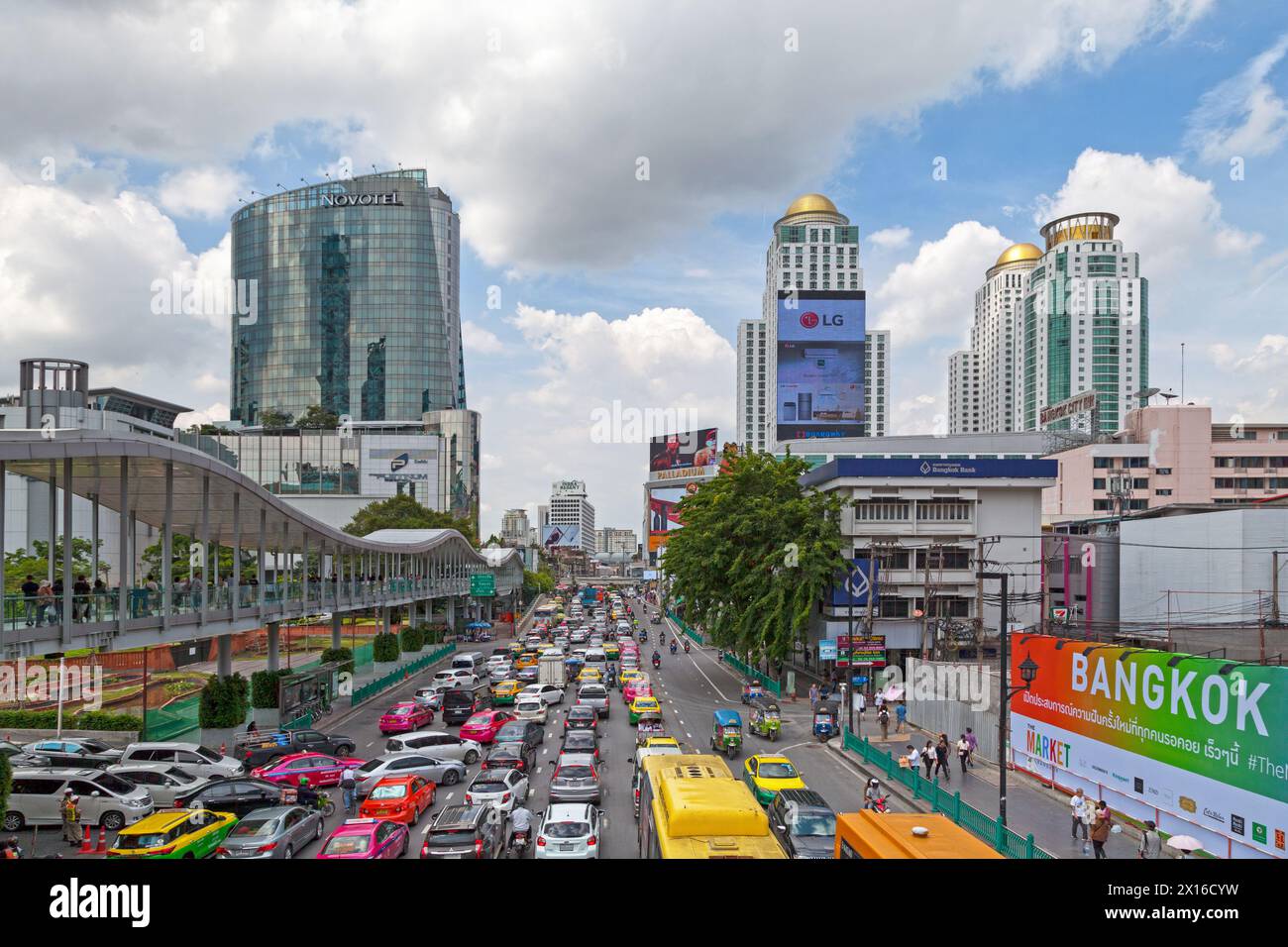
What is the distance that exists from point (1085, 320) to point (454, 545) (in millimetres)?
127688

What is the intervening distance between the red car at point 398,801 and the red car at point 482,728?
8792 millimetres

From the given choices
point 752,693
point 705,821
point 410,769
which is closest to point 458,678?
point 752,693

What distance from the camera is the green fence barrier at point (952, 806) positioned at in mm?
17328

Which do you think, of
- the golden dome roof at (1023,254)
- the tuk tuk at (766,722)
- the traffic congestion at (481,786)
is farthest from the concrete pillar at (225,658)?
the golden dome roof at (1023,254)

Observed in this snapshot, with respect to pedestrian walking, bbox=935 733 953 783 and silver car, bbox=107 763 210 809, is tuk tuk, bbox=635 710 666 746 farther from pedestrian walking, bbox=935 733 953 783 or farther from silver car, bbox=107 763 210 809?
silver car, bbox=107 763 210 809

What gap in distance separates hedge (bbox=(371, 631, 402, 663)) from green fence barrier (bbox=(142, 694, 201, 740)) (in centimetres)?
1878

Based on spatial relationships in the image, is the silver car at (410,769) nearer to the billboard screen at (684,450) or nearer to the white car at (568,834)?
the white car at (568,834)

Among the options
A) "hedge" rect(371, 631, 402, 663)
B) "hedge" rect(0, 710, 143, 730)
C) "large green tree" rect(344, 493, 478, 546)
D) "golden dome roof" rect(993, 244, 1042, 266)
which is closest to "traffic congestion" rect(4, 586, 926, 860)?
"hedge" rect(0, 710, 143, 730)

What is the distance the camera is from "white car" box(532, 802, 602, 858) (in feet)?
52.0

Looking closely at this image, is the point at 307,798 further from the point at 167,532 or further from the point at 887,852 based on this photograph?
the point at 887,852

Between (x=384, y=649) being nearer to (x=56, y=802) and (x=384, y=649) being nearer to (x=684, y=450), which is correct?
(x=56, y=802)

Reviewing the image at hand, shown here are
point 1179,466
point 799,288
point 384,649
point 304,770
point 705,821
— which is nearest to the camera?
point 705,821

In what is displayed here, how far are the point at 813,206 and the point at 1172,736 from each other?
556 ft

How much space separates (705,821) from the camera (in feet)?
40.1
